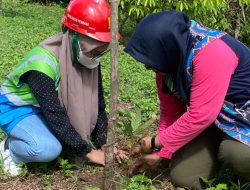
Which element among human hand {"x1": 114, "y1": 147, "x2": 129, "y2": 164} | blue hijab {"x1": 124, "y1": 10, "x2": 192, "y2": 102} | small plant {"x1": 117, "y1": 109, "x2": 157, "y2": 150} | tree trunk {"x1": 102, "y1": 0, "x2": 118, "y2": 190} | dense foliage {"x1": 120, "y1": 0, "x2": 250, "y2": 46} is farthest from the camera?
dense foliage {"x1": 120, "y1": 0, "x2": 250, "y2": 46}

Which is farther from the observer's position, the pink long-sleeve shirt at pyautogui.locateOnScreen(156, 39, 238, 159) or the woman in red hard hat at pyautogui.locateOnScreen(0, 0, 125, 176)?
the woman in red hard hat at pyautogui.locateOnScreen(0, 0, 125, 176)

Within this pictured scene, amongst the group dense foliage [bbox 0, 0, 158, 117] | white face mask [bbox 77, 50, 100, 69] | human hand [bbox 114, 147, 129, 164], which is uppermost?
white face mask [bbox 77, 50, 100, 69]

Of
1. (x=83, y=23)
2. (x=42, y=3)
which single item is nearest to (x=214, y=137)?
(x=83, y=23)

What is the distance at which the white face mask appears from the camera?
2.58m

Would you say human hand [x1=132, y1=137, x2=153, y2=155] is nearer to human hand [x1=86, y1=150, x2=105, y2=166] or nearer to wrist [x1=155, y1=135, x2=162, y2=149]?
wrist [x1=155, y1=135, x2=162, y2=149]

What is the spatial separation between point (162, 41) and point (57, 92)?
0.80 metres

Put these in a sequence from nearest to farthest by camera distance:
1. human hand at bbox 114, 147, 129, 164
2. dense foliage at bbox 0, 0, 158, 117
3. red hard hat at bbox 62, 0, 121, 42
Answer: red hard hat at bbox 62, 0, 121, 42 < human hand at bbox 114, 147, 129, 164 < dense foliage at bbox 0, 0, 158, 117

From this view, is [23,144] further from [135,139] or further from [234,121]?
[234,121]

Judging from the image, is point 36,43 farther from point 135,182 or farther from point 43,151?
point 135,182

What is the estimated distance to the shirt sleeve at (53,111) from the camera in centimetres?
249

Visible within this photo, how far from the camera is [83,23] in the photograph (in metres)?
2.47

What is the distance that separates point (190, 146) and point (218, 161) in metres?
0.20

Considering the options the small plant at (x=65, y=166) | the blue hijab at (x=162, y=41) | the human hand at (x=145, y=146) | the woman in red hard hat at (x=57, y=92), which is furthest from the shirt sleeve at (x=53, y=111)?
the blue hijab at (x=162, y=41)

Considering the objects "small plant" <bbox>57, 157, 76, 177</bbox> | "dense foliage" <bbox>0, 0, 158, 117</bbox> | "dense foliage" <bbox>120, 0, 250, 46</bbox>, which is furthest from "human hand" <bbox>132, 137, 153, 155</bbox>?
"dense foliage" <bbox>120, 0, 250, 46</bbox>
